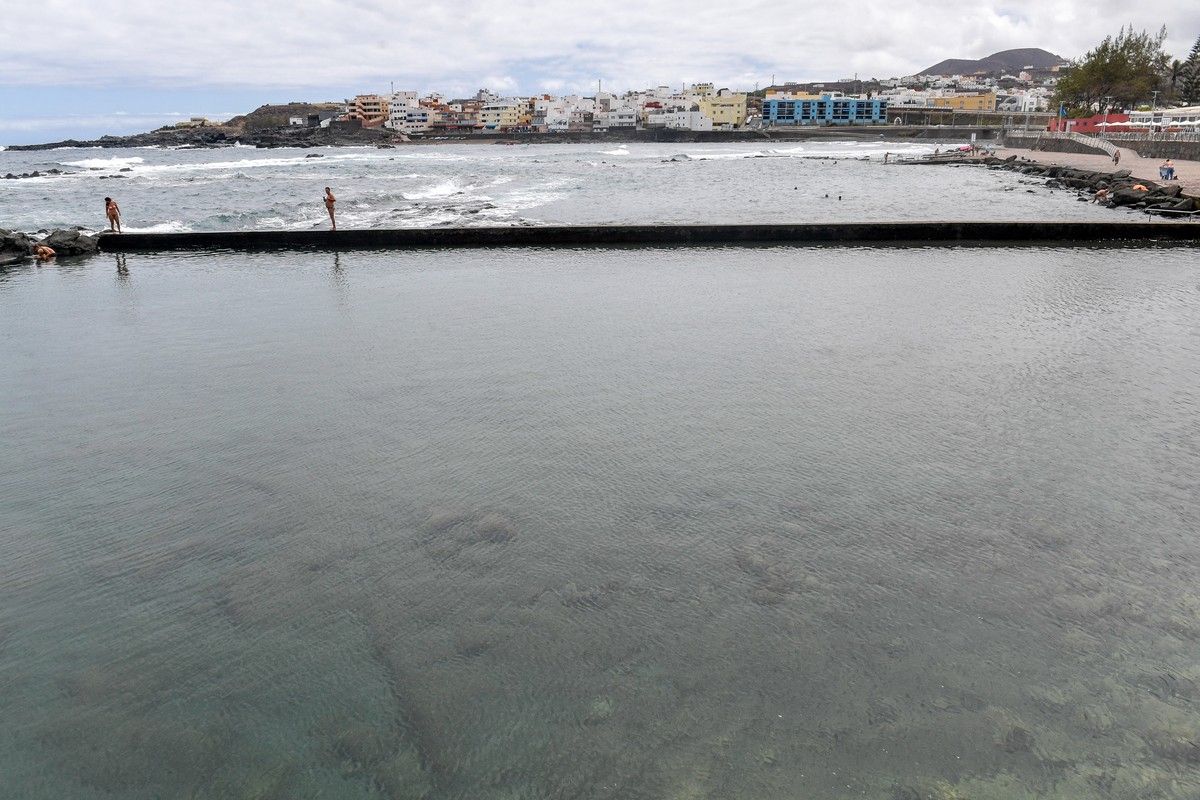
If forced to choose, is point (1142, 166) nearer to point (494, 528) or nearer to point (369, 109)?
point (494, 528)

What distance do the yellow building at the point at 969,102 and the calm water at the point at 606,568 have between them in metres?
161

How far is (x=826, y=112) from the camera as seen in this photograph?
143m

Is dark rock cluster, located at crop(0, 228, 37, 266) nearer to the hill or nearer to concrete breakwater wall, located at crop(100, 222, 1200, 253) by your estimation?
concrete breakwater wall, located at crop(100, 222, 1200, 253)

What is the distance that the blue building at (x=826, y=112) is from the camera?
143m

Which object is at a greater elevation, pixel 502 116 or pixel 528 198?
pixel 502 116

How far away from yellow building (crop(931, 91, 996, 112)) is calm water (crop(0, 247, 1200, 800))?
528 ft

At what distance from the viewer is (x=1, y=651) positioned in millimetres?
3711

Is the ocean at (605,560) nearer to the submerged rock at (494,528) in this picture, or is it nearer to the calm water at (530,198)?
the submerged rock at (494,528)

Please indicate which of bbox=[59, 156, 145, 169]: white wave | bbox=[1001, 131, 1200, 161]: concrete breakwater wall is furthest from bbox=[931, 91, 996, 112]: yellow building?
bbox=[59, 156, 145, 169]: white wave

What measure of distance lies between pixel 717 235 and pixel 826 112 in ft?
466

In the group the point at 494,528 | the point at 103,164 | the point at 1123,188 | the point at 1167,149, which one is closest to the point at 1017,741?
the point at 494,528

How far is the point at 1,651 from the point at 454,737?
2421 mm

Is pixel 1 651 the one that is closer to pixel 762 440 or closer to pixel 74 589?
pixel 74 589

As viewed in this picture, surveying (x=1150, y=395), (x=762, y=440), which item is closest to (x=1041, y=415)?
(x=1150, y=395)
